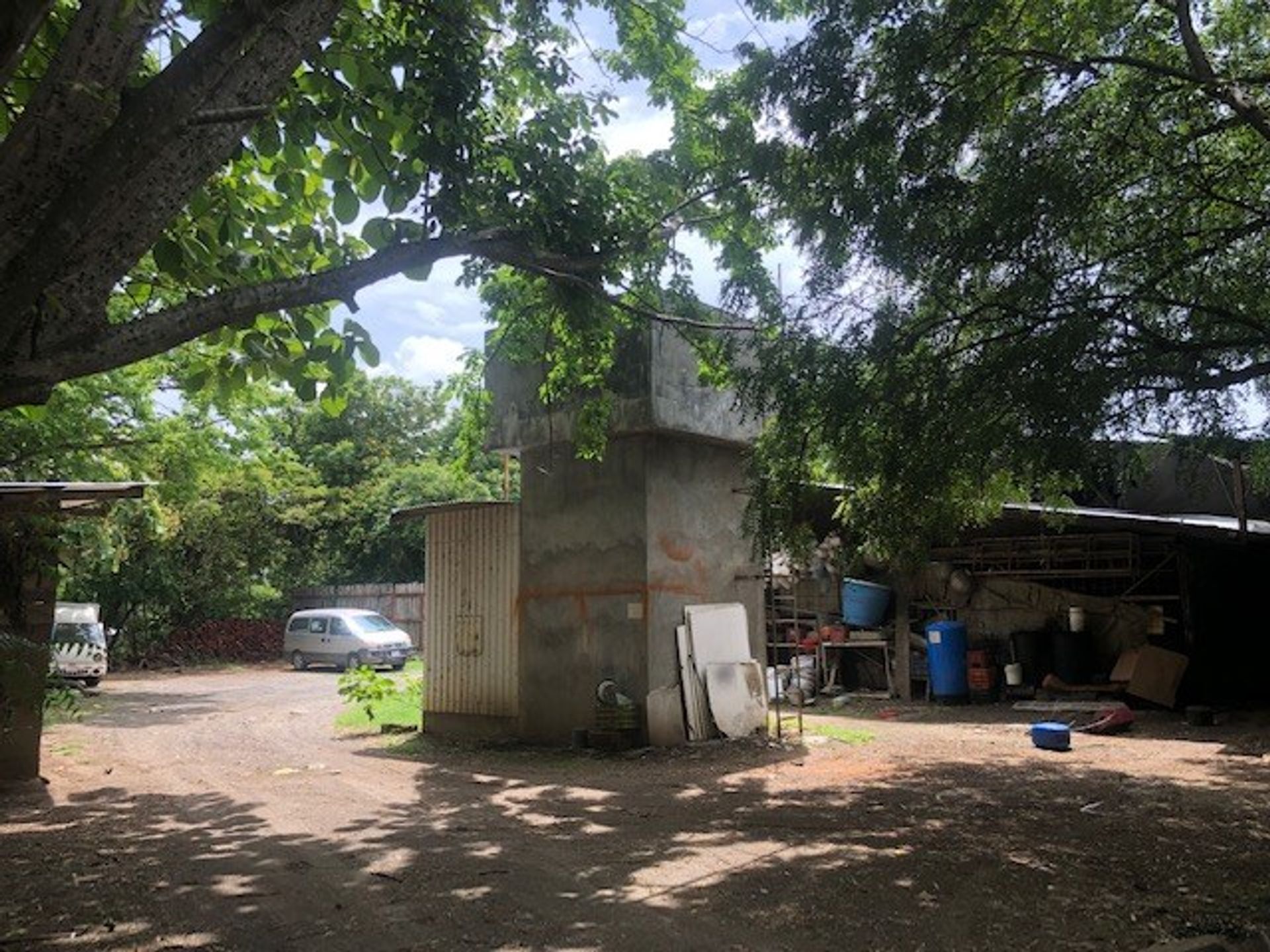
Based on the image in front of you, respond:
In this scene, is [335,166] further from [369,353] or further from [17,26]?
[17,26]

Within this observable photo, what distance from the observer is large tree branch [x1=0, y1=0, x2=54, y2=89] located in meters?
3.15

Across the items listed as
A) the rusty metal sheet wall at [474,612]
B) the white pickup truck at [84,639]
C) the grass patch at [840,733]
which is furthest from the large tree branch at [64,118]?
the white pickup truck at [84,639]

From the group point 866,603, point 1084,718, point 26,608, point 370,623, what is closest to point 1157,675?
point 1084,718

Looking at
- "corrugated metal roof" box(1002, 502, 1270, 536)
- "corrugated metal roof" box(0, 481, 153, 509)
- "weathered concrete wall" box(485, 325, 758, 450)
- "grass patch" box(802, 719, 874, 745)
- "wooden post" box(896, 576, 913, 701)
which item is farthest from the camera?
"wooden post" box(896, 576, 913, 701)

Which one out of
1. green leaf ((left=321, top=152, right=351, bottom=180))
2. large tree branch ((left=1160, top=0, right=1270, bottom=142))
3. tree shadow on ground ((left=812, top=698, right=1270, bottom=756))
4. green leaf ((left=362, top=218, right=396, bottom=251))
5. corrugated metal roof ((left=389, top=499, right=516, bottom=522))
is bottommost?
tree shadow on ground ((left=812, top=698, right=1270, bottom=756))

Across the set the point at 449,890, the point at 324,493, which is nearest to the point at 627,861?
the point at 449,890

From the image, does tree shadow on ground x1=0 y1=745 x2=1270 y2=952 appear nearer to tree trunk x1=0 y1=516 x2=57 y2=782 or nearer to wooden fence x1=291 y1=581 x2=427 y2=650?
tree trunk x1=0 y1=516 x2=57 y2=782

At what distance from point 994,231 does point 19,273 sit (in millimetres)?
5857

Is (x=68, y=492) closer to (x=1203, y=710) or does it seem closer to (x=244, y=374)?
(x=244, y=374)

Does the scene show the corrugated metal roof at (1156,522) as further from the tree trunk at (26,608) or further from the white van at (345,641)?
the white van at (345,641)

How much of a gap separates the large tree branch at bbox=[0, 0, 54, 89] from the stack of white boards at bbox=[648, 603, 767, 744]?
31.4 ft

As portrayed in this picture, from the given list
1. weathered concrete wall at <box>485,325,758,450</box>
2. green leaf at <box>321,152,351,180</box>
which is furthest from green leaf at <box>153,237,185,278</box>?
weathered concrete wall at <box>485,325,758,450</box>

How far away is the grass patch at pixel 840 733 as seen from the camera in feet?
43.1

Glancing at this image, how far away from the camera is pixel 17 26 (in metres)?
3.20
